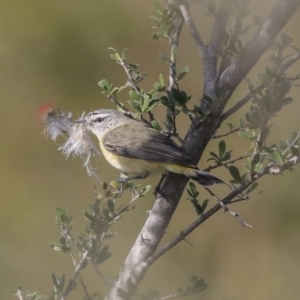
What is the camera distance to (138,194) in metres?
1.59

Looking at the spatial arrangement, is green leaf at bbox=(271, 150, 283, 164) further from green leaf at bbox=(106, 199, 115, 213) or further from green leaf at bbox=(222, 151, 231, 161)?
green leaf at bbox=(106, 199, 115, 213)

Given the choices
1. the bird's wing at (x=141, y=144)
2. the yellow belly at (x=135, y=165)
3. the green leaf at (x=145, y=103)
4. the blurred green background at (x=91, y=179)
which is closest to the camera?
the green leaf at (x=145, y=103)

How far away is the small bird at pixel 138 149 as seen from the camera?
1698 millimetres

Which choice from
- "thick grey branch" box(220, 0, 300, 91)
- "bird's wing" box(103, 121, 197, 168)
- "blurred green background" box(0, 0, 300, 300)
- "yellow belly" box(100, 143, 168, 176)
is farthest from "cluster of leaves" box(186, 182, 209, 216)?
"blurred green background" box(0, 0, 300, 300)

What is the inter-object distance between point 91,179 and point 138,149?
1.30m

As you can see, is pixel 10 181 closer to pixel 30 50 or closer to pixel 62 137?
pixel 30 50

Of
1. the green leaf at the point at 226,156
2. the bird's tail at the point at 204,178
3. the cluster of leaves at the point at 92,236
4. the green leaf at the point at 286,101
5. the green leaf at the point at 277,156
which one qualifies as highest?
the green leaf at the point at 286,101

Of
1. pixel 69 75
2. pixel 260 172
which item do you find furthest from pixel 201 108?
A: pixel 69 75

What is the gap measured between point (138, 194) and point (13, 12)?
7.92ft

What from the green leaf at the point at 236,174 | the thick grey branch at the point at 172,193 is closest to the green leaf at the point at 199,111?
the thick grey branch at the point at 172,193

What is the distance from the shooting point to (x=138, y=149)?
6.89ft

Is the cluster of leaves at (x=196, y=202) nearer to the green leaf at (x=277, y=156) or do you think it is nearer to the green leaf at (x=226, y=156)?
the green leaf at (x=226, y=156)

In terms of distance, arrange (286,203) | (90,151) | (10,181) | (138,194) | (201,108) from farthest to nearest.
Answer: (10,181), (286,203), (90,151), (138,194), (201,108)

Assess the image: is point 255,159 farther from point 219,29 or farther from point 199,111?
point 219,29
